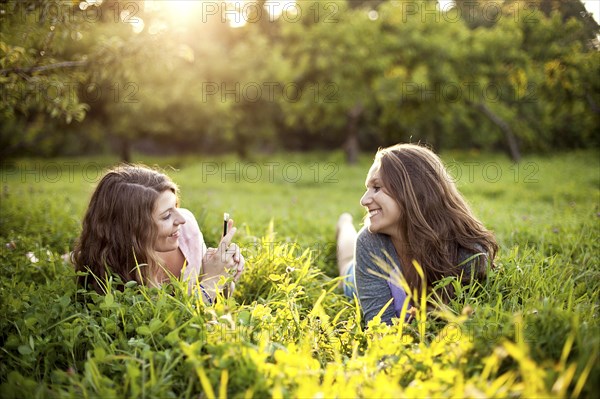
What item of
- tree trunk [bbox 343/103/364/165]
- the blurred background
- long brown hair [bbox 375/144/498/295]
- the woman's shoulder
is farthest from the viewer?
tree trunk [bbox 343/103/364/165]

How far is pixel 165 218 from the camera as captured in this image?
2.72 meters

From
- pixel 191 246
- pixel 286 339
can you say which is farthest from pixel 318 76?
pixel 286 339

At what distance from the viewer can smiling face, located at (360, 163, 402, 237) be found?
265cm

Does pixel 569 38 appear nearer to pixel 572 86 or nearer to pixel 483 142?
pixel 572 86

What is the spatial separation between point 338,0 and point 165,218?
13752mm

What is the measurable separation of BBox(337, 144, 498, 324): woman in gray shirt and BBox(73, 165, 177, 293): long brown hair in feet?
3.87

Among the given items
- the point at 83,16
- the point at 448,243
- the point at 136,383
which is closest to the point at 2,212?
the point at 83,16

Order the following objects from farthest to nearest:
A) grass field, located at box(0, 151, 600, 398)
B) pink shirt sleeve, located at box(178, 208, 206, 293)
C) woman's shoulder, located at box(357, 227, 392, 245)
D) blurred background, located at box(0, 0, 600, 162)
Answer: blurred background, located at box(0, 0, 600, 162) < pink shirt sleeve, located at box(178, 208, 206, 293) < woman's shoulder, located at box(357, 227, 392, 245) < grass field, located at box(0, 151, 600, 398)

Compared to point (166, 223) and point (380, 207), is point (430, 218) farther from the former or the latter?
point (166, 223)

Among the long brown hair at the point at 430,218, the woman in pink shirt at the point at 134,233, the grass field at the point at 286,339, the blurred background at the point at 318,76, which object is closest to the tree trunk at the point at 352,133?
the blurred background at the point at 318,76

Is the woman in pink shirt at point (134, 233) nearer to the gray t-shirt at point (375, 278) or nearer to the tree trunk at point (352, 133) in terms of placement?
the gray t-shirt at point (375, 278)

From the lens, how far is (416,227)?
2.62m

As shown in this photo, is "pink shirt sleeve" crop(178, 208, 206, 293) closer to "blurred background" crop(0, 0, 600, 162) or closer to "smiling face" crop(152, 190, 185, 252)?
"smiling face" crop(152, 190, 185, 252)

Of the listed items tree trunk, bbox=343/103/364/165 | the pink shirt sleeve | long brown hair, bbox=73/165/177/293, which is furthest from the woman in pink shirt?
tree trunk, bbox=343/103/364/165
